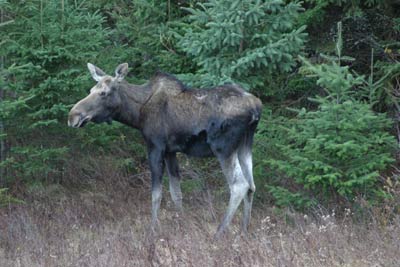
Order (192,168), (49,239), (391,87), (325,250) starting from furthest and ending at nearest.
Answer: (192,168) < (391,87) < (49,239) < (325,250)

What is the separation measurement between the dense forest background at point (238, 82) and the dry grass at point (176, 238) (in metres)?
0.65

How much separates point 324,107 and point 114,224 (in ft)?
11.2

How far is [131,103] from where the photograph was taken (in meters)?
11.5

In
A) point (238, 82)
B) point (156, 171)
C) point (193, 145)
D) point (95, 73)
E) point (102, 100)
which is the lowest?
point (156, 171)

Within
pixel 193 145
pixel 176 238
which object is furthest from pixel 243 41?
pixel 176 238

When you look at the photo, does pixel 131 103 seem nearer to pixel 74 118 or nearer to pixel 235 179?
pixel 74 118

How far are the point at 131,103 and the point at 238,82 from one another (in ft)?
6.23

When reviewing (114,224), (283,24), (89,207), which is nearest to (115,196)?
(89,207)

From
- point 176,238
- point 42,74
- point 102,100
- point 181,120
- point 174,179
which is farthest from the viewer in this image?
point 42,74

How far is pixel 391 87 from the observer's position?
12.8m

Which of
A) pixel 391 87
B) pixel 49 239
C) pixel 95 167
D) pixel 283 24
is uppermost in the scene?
pixel 283 24

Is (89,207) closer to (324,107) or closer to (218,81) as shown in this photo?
(218,81)

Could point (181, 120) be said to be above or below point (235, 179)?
above

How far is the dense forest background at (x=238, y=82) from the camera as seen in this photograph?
11.2 meters
